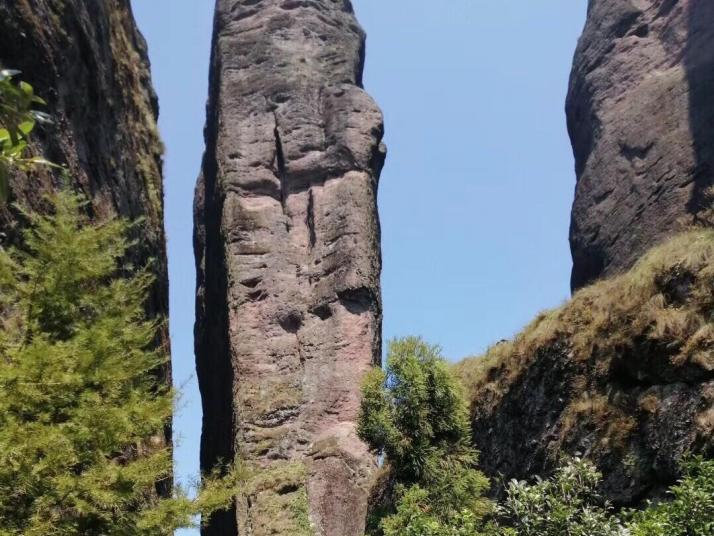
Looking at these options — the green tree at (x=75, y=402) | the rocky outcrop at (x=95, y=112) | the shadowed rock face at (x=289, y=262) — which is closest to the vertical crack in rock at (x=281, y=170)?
the shadowed rock face at (x=289, y=262)

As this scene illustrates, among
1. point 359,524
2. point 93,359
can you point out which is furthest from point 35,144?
point 359,524

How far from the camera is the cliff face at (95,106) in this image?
12047 mm

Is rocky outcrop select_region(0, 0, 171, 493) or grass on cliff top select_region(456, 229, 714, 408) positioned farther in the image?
rocky outcrop select_region(0, 0, 171, 493)

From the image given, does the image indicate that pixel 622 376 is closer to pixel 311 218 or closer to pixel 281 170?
pixel 311 218

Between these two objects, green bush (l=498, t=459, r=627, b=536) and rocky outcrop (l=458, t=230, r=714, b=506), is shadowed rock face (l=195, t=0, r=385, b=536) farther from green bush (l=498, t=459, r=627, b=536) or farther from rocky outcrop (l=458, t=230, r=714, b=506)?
green bush (l=498, t=459, r=627, b=536)

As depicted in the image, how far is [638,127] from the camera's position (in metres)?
23.5

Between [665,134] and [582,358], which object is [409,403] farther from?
[665,134]

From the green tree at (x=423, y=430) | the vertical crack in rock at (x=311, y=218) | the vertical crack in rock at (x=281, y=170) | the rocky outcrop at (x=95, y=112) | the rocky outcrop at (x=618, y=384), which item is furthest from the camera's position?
the vertical crack in rock at (x=281, y=170)

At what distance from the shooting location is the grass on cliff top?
956cm

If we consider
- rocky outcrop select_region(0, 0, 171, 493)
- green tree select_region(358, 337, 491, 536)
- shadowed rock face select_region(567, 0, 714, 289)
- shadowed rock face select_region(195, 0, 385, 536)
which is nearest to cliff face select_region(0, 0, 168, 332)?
rocky outcrop select_region(0, 0, 171, 493)

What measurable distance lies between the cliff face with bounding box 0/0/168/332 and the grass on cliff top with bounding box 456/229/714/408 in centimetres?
690

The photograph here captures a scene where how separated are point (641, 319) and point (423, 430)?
10.2 feet

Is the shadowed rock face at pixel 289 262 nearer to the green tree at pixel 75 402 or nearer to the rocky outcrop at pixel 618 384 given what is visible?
the rocky outcrop at pixel 618 384

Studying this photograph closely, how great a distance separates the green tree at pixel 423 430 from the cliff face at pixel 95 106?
5141mm
